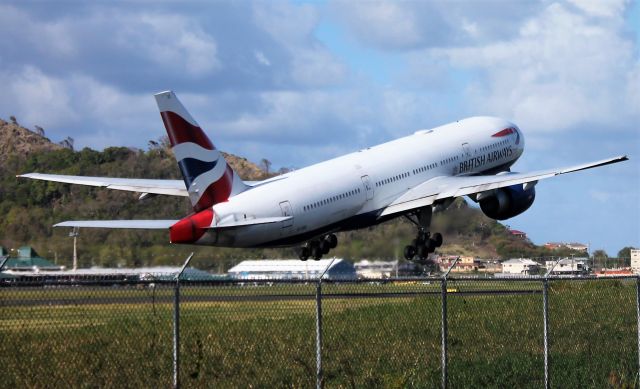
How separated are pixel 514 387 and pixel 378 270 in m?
24.7

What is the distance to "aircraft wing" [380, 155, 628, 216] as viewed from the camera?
48.0 m

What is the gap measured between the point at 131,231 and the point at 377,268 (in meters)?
9.49

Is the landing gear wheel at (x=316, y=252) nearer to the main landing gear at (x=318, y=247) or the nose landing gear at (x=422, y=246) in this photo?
the main landing gear at (x=318, y=247)

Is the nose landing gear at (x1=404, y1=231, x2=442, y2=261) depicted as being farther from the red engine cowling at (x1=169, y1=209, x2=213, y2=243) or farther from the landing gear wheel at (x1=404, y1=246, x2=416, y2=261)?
the red engine cowling at (x1=169, y1=209, x2=213, y2=243)

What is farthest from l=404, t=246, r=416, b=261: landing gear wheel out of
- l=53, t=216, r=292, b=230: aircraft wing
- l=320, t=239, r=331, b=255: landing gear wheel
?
l=53, t=216, r=292, b=230: aircraft wing

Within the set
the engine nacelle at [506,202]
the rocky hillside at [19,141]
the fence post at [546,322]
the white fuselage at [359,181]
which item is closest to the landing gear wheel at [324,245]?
the white fuselage at [359,181]

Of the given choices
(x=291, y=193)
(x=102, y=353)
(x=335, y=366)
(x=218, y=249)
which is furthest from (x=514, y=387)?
(x=218, y=249)

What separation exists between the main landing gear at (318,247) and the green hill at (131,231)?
42 centimetres

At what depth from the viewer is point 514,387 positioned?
74.8 feet

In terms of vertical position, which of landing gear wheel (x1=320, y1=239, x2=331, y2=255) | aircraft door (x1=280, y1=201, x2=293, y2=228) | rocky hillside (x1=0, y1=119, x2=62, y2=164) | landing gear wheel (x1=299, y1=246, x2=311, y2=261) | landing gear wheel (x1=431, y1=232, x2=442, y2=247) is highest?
rocky hillside (x1=0, y1=119, x2=62, y2=164)

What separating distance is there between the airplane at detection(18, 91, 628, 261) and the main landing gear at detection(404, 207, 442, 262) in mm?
39

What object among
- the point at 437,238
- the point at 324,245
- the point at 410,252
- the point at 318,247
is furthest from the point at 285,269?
the point at 437,238

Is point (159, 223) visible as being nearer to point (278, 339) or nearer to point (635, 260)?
point (278, 339)

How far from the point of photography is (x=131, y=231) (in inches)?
1884
